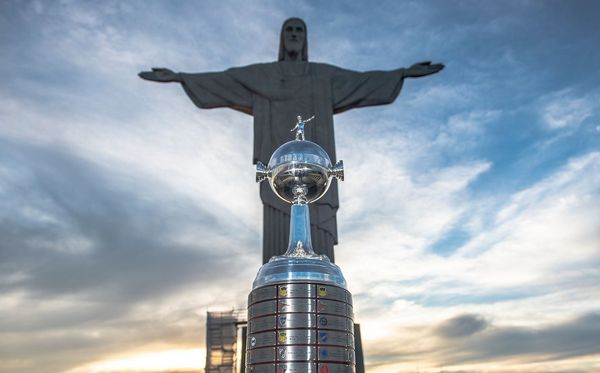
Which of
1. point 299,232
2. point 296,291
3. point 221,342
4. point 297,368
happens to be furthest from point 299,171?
point 221,342

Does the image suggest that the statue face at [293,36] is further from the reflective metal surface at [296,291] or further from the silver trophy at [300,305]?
the reflective metal surface at [296,291]

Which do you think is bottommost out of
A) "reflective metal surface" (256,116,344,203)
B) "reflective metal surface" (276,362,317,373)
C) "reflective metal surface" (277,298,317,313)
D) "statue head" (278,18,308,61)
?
"reflective metal surface" (276,362,317,373)

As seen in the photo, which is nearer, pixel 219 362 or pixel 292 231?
pixel 292 231

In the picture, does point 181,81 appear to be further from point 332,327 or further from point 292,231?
point 332,327

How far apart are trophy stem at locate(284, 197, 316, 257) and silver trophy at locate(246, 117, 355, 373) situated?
0.01 metres

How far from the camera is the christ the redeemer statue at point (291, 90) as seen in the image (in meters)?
9.84

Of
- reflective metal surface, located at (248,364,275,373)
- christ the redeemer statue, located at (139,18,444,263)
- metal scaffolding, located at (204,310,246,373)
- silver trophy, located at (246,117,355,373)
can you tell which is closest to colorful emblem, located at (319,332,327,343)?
silver trophy, located at (246,117,355,373)

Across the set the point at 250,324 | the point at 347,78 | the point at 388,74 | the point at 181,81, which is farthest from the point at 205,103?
the point at 250,324

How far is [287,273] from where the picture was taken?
446 cm

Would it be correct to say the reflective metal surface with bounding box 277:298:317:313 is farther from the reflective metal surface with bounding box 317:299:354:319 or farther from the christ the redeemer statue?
the christ the redeemer statue

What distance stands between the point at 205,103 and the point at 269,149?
1.51 meters

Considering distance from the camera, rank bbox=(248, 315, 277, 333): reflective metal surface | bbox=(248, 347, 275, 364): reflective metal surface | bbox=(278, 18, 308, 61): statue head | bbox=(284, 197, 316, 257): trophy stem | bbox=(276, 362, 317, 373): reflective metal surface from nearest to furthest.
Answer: bbox=(276, 362, 317, 373): reflective metal surface, bbox=(248, 347, 275, 364): reflective metal surface, bbox=(248, 315, 277, 333): reflective metal surface, bbox=(284, 197, 316, 257): trophy stem, bbox=(278, 18, 308, 61): statue head

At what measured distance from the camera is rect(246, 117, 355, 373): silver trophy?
13.8 feet

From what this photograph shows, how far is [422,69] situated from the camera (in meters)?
10.3
